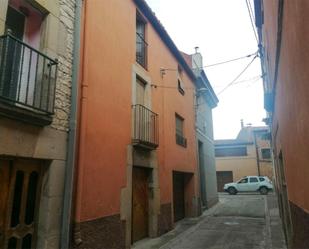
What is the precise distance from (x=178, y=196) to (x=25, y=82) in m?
9.12

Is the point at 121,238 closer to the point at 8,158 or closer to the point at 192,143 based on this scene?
the point at 8,158

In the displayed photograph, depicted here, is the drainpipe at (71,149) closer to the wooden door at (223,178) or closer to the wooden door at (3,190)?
the wooden door at (3,190)

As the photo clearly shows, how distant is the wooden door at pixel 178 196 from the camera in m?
12.1

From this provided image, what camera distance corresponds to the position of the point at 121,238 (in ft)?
23.1

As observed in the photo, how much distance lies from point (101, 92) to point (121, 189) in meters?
2.39

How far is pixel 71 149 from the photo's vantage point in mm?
5488

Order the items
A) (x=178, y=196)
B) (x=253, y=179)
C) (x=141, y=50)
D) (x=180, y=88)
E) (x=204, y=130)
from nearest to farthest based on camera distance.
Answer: (x=141, y=50) → (x=178, y=196) → (x=180, y=88) → (x=204, y=130) → (x=253, y=179)

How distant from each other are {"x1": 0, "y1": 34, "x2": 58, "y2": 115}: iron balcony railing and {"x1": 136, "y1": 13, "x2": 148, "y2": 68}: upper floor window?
187 inches

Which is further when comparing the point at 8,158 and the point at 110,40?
the point at 110,40

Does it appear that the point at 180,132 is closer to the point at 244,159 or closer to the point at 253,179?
the point at 253,179

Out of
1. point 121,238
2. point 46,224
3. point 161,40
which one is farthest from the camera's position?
point 161,40

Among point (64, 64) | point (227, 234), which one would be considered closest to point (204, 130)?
point (227, 234)

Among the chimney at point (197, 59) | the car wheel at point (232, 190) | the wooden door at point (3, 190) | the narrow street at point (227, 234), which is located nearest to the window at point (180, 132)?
the narrow street at point (227, 234)

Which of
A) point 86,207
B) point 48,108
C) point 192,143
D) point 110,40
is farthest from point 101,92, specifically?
point 192,143
